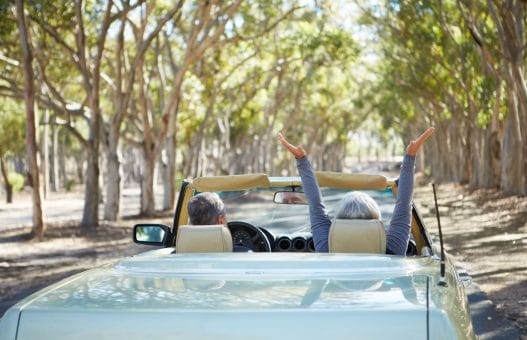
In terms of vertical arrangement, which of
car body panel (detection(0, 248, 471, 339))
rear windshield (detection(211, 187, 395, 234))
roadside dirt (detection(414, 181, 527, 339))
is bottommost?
roadside dirt (detection(414, 181, 527, 339))

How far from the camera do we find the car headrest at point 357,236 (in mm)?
3955

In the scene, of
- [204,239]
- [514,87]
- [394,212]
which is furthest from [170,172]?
[204,239]

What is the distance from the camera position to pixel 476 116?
33875mm

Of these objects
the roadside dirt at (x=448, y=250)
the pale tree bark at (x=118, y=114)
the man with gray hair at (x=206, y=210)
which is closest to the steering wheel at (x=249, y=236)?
the man with gray hair at (x=206, y=210)

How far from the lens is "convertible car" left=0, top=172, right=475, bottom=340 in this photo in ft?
8.86

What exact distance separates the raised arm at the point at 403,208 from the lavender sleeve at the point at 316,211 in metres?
0.32

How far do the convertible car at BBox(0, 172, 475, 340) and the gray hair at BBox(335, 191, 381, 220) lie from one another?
9 cm

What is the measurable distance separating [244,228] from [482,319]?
153 inches

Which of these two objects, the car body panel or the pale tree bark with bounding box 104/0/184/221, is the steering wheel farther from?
the pale tree bark with bounding box 104/0/184/221

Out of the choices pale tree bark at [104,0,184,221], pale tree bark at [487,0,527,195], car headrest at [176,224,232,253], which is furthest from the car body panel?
pale tree bark at [104,0,184,221]

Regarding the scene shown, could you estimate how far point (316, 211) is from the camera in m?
4.47

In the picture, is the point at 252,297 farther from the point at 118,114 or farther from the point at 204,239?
the point at 118,114

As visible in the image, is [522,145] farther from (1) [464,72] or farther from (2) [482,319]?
(2) [482,319]

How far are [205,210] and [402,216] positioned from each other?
3.05 feet
